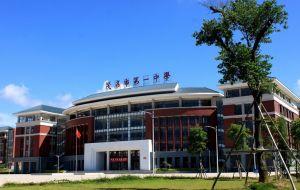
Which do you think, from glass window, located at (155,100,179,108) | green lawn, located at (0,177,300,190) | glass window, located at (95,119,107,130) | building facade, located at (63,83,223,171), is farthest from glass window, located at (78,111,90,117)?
green lawn, located at (0,177,300,190)

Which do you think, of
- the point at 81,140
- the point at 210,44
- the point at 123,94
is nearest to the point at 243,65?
the point at 210,44

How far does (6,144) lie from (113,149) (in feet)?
218

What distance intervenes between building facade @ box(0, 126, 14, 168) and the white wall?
5725 cm

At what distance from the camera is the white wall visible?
7262 cm

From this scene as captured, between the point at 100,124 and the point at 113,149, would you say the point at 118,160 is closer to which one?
the point at 113,149

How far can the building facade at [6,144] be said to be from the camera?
129 metres

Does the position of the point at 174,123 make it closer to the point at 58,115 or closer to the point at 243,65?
the point at 58,115

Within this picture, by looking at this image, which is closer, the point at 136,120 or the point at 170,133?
the point at 170,133

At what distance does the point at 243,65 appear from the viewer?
25.4 meters

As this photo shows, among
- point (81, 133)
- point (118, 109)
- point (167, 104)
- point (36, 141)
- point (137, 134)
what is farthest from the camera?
point (36, 141)

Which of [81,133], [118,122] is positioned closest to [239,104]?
[118,122]

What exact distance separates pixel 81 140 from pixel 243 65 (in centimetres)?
6525

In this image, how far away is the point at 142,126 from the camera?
77.8m

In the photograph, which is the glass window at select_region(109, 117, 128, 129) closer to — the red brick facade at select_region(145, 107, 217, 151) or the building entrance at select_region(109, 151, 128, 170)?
the building entrance at select_region(109, 151, 128, 170)
